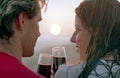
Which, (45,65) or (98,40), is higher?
(98,40)

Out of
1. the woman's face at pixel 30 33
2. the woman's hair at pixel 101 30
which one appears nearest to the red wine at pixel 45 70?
the woman's face at pixel 30 33

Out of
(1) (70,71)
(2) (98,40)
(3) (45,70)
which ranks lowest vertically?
(3) (45,70)

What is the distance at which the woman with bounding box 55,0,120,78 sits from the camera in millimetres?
976

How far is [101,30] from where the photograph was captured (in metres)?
1.01

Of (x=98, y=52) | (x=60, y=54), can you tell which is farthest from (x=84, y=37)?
(x=60, y=54)

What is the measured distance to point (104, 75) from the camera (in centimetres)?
97

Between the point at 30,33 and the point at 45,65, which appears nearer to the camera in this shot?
the point at 30,33

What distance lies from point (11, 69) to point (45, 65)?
0.61m

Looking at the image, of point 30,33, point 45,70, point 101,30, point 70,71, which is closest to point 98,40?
point 101,30

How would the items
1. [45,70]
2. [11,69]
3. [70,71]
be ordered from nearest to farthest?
[11,69] → [70,71] → [45,70]

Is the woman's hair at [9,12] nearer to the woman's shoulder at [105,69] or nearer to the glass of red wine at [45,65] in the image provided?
the woman's shoulder at [105,69]

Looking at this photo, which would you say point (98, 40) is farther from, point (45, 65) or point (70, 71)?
point (45, 65)

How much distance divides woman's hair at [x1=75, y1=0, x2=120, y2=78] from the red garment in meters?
0.18

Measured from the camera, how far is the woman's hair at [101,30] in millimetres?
985
